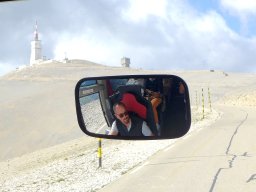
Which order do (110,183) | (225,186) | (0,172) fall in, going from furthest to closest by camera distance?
(0,172)
(110,183)
(225,186)

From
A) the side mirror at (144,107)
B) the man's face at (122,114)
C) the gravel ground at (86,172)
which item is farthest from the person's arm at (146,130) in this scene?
the gravel ground at (86,172)

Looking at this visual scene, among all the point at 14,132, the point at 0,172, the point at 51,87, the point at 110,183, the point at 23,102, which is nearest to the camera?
the point at 110,183

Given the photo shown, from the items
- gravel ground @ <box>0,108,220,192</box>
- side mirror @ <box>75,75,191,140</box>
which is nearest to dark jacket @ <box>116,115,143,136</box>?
side mirror @ <box>75,75,191,140</box>

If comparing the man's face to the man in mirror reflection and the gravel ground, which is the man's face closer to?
the man in mirror reflection

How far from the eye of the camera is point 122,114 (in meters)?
3.44

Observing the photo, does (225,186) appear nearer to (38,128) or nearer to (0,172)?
(0,172)

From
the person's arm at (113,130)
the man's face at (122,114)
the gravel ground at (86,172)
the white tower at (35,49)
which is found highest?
the white tower at (35,49)

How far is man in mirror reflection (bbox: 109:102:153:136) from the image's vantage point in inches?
134

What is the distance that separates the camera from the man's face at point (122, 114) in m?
3.44

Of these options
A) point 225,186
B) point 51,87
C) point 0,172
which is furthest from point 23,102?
point 225,186

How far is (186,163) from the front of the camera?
15.2 metres

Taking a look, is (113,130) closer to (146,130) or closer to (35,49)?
(146,130)

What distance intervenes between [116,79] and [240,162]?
1229 centimetres

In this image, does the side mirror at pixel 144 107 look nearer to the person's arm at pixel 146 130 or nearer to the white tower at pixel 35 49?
the person's arm at pixel 146 130
